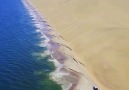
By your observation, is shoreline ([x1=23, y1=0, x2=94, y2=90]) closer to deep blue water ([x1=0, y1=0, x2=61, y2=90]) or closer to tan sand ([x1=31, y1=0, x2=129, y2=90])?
deep blue water ([x1=0, y1=0, x2=61, y2=90])

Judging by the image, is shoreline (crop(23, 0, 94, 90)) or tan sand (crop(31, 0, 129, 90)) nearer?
shoreline (crop(23, 0, 94, 90))

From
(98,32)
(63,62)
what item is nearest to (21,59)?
(63,62)

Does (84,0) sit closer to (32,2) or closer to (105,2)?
(105,2)

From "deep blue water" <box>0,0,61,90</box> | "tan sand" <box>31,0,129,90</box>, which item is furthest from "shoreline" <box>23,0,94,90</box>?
"tan sand" <box>31,0,129,90</box>

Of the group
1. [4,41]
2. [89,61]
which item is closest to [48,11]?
[4,41]

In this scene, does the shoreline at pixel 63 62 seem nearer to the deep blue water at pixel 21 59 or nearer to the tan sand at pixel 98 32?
the deep blue water at pixel 21 59
